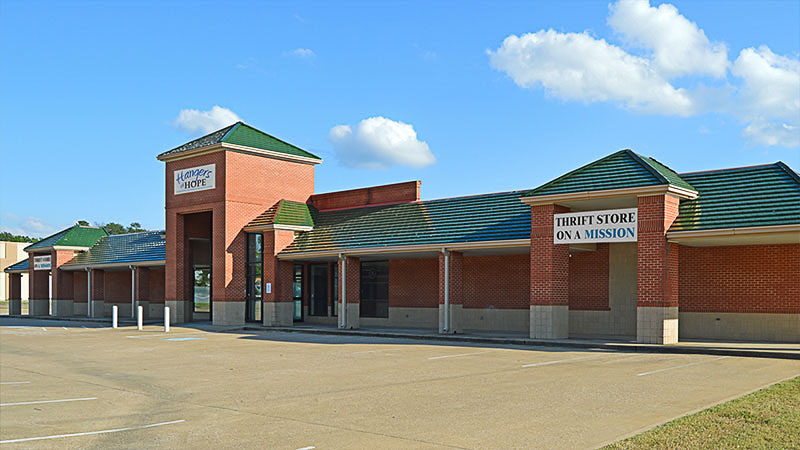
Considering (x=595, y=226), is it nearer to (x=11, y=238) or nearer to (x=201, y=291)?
(x=201, y=291)

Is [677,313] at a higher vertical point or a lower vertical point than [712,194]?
lower

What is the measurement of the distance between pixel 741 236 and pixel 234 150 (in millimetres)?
21527

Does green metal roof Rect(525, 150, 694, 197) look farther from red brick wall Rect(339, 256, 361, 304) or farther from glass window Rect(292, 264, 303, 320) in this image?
glass window Rect(292, 264, 303, 320)

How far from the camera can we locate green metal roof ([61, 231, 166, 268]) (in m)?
39.5

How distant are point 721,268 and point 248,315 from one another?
Result: 806 inches

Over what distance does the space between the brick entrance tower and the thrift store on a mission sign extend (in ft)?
52.2

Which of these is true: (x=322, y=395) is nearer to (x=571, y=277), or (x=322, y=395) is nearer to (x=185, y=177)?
(x=571, y=277)

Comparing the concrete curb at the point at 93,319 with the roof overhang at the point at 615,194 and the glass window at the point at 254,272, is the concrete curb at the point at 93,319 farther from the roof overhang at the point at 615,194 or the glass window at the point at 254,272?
the roof overhang at the point at 615,194

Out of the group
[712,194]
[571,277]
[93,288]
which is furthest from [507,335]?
[93,288]

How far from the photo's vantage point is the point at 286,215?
3216 cm

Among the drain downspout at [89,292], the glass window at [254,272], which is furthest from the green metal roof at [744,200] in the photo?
the drain downspout at [89,292]

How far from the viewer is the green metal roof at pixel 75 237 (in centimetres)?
4643

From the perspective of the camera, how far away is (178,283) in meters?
34.7

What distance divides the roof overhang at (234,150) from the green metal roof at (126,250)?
592 centimetres
